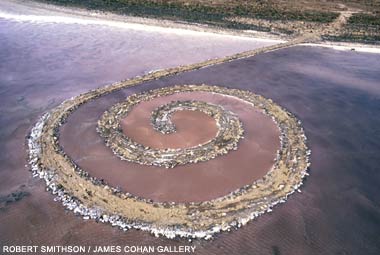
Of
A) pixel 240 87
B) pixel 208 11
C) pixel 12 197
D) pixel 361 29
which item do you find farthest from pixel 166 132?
pixel 361 29

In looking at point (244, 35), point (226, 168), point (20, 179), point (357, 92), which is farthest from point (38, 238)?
point (244, 35)

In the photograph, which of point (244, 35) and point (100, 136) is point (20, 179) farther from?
point (244, 35)

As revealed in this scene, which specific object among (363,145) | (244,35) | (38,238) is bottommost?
(38,238)

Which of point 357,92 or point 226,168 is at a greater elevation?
point 357,92

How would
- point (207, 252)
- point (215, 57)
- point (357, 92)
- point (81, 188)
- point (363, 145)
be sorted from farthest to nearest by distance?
point (215, 57)
point (357, 92)
point (363, 145)
point (81, 188)
point (207, 252)

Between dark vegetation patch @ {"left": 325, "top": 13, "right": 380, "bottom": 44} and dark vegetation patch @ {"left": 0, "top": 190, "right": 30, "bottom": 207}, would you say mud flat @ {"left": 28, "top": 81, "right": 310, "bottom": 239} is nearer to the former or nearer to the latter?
dark vegetation patch @ {"left": 0, "top": 190, "right": 30, "bottom": 207}

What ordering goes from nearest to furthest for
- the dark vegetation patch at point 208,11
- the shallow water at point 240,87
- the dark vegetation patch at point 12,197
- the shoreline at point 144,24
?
the shallow water at point 240,87 → the dark vegetation patch at point 12,197 → the shoreline at point 144,24 → the dark vegetation patch at point 208,11

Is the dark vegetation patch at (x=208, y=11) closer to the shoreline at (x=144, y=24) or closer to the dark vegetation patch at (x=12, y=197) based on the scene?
the shoreline at (x=144, y=24)

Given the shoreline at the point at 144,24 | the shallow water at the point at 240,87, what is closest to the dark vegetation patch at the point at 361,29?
the shoreline at the point at 144,24
